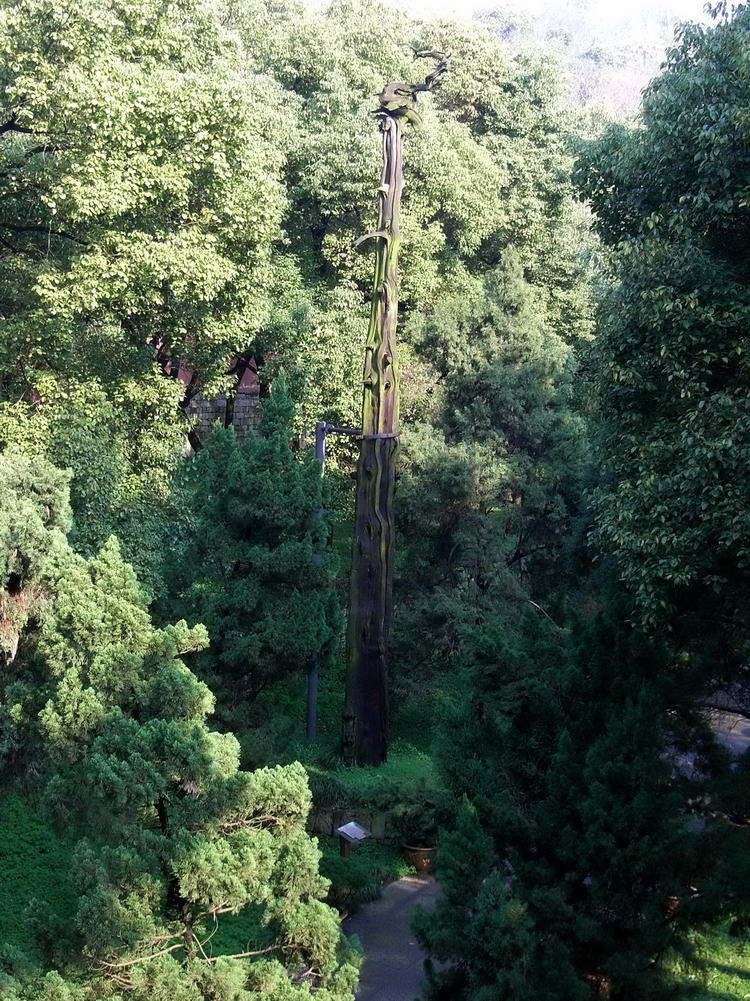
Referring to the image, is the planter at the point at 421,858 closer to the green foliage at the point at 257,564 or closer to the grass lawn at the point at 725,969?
the green foliage at the point at 257,564

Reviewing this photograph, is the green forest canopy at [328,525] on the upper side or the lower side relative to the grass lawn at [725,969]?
upper

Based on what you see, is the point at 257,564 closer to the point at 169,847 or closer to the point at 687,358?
the point at 687,358

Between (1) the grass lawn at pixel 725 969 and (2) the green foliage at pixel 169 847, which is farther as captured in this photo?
(1) the grass lawn at pixel 725 969

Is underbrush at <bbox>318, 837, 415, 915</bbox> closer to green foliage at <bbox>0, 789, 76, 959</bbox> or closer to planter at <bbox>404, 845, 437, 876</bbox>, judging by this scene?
planter at <bbox>404, 845, 437, 876</bbox>

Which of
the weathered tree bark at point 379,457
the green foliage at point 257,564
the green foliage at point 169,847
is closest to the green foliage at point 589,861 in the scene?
the green foliage at point 169,847

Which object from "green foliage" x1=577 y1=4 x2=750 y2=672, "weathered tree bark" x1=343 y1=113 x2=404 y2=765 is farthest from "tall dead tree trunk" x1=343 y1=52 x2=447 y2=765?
"green foliage" x1=577 y1=4 x2=750 y2=672

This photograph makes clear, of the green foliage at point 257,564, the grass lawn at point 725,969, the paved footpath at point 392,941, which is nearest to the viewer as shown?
the grass lawn at point 725,969

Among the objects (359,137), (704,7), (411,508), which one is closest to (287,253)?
(359,137)
